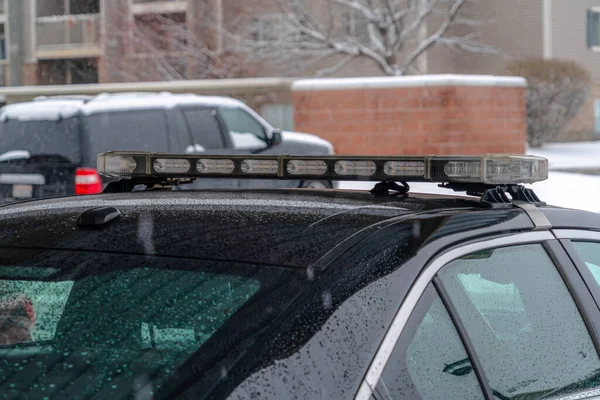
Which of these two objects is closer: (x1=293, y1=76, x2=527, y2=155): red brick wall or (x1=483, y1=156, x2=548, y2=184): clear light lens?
(x1=483, y1=156, x2=548, y2=184): clear light lens

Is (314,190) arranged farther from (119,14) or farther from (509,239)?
(119,14)

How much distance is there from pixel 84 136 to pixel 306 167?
8018 millimetres

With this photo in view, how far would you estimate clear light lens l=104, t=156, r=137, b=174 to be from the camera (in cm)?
347

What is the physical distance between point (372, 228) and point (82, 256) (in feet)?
2.25

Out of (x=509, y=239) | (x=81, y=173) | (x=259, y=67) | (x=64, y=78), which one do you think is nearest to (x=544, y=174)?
(x=509, y=239)

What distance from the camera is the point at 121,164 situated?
11.4 ft

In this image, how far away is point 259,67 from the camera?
3284cm

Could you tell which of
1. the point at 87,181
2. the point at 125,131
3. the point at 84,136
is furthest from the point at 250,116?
the point at 87,181

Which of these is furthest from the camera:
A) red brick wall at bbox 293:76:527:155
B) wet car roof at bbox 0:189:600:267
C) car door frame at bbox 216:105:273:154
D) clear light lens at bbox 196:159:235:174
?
red brick wall at bbox 293:76:527:155

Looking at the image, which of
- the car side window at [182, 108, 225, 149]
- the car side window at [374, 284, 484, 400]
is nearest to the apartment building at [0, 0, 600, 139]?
the car side window at [182, 108, 225, 149]

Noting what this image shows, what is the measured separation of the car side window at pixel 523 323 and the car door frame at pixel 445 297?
2 cm

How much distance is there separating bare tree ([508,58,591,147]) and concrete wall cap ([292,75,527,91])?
29.5ft

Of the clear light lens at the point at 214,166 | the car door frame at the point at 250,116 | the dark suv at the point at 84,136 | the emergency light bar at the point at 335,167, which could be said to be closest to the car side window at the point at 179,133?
the dark suv at the point at 84,136

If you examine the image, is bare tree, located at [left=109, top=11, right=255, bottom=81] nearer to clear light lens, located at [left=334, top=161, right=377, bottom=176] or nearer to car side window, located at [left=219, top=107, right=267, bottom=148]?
car side window, located at [left=219, top=107, right=267, bottom=148]
